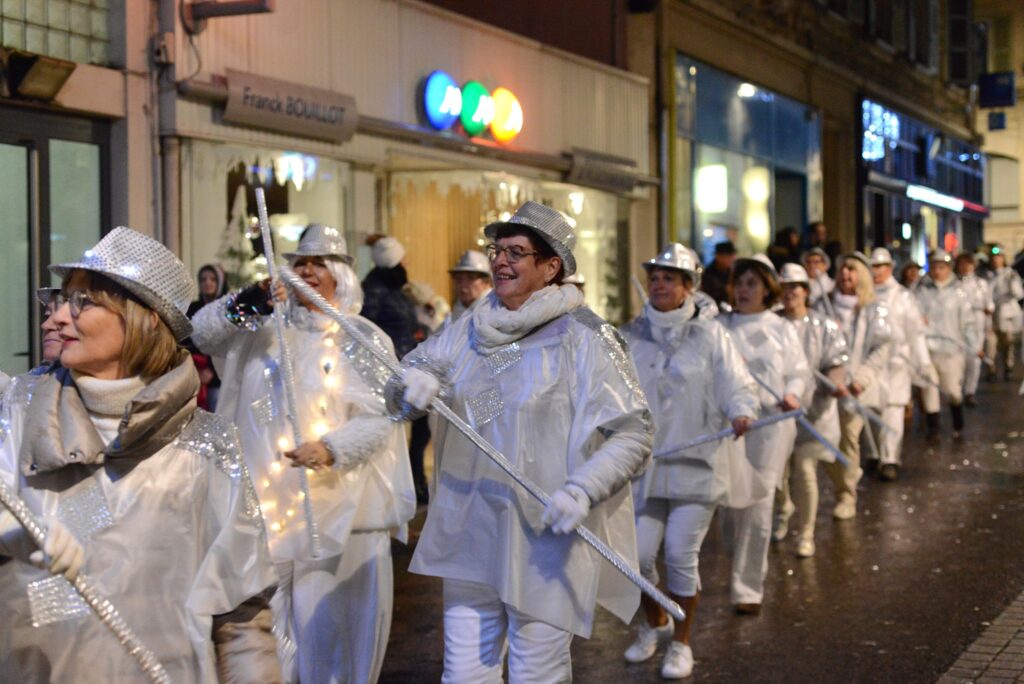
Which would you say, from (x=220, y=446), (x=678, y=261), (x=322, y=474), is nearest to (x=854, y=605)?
(x=678, y=261)

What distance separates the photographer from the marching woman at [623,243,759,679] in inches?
287

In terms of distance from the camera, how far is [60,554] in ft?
9.95

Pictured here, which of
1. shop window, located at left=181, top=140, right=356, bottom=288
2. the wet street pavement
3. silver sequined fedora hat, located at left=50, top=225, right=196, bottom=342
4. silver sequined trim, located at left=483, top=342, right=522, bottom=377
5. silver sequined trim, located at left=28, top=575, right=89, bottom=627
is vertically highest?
shop window, located at left=181, top=140, right=356, bottom=288

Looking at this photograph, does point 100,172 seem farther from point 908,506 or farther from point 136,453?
point 136,453

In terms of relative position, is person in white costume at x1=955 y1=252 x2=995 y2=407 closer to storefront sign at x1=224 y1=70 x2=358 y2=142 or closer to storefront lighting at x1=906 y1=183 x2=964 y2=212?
storefront sign at x1=224 y1=70 x2=358 y2=142

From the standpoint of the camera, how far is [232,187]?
12.5m

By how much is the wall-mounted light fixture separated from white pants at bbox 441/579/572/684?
280 inches

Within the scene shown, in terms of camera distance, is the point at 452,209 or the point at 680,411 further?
the point at 452,209

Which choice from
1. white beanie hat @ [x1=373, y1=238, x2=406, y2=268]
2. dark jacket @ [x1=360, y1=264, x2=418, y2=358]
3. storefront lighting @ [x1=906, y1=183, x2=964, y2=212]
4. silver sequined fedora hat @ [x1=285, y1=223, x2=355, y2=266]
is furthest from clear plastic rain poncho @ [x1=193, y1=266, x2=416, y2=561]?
storefront lighting @ [x1=906, y1=183, x2=964, y2=212]

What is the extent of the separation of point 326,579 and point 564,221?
1.81 m

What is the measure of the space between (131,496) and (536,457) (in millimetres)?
1807

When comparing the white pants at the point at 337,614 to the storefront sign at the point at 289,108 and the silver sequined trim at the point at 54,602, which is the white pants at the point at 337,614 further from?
the storefront sign at the point at 289,108

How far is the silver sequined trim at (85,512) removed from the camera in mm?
3309

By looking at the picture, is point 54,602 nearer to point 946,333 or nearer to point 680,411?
point 680,411
